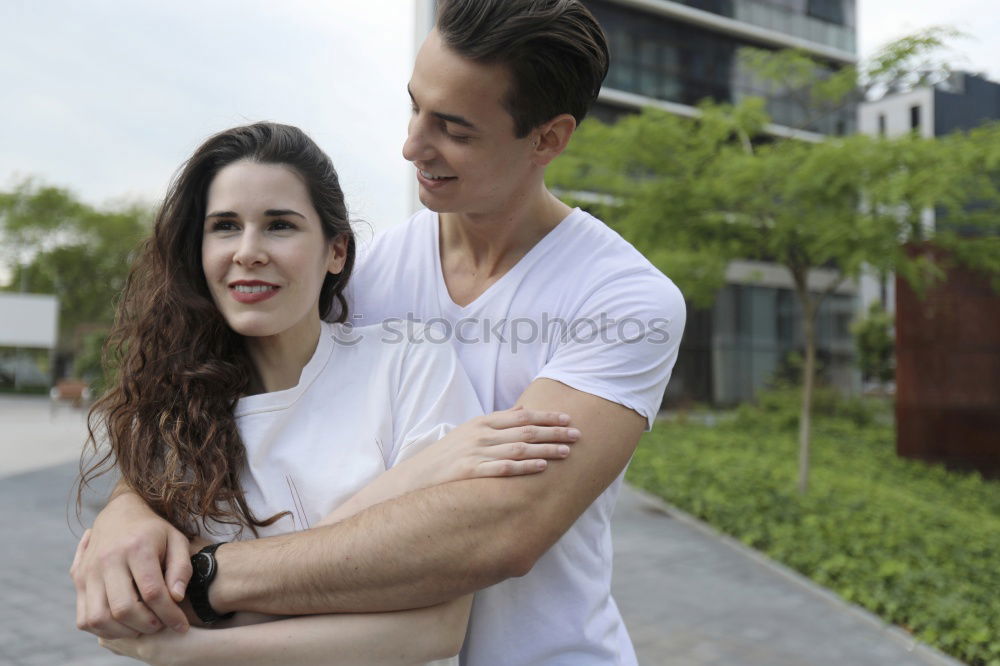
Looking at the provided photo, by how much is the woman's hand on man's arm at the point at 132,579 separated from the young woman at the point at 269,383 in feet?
0.15

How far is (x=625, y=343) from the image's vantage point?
1591 mm

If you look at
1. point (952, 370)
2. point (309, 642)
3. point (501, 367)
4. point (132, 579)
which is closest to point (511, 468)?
point (501, 367)

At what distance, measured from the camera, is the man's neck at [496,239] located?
5.99 feet

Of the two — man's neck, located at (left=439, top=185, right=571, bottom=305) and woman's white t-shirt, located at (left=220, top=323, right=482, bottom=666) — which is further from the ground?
man's neck, located at (left=439, top=185, right=571, bottom=305)

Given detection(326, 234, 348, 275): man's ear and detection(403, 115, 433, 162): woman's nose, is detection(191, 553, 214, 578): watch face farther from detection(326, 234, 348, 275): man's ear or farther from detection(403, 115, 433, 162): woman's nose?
detection(403, 115, 433, 162): woman's nose

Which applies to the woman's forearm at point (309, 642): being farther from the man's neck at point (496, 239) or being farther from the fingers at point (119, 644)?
the man's neck at point (496, 239)

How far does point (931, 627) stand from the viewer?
5363 mm

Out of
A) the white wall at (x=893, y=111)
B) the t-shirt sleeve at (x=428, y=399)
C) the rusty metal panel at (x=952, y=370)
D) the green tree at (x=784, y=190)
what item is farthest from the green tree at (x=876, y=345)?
the t-shirt sleeve at (x=428, y=399)

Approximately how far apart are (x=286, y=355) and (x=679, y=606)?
4627 mm

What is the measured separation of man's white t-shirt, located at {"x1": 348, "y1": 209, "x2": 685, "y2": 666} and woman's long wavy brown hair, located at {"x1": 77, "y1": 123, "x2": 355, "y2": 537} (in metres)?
0.36

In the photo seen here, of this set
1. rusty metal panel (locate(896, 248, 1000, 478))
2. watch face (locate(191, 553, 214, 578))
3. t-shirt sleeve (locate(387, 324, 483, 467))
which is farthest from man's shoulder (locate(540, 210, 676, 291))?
rusty metal panel (locate(896, 248, 1000, 478))

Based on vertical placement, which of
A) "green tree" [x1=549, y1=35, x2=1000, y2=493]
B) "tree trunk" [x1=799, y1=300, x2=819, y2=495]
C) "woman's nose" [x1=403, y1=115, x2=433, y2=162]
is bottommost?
"tree trunk" [x1=799, y1=300, x2=819, y2=495]

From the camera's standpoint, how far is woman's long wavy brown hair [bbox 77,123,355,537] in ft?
5.28

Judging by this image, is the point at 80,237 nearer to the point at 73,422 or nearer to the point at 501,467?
the point at 73,422
